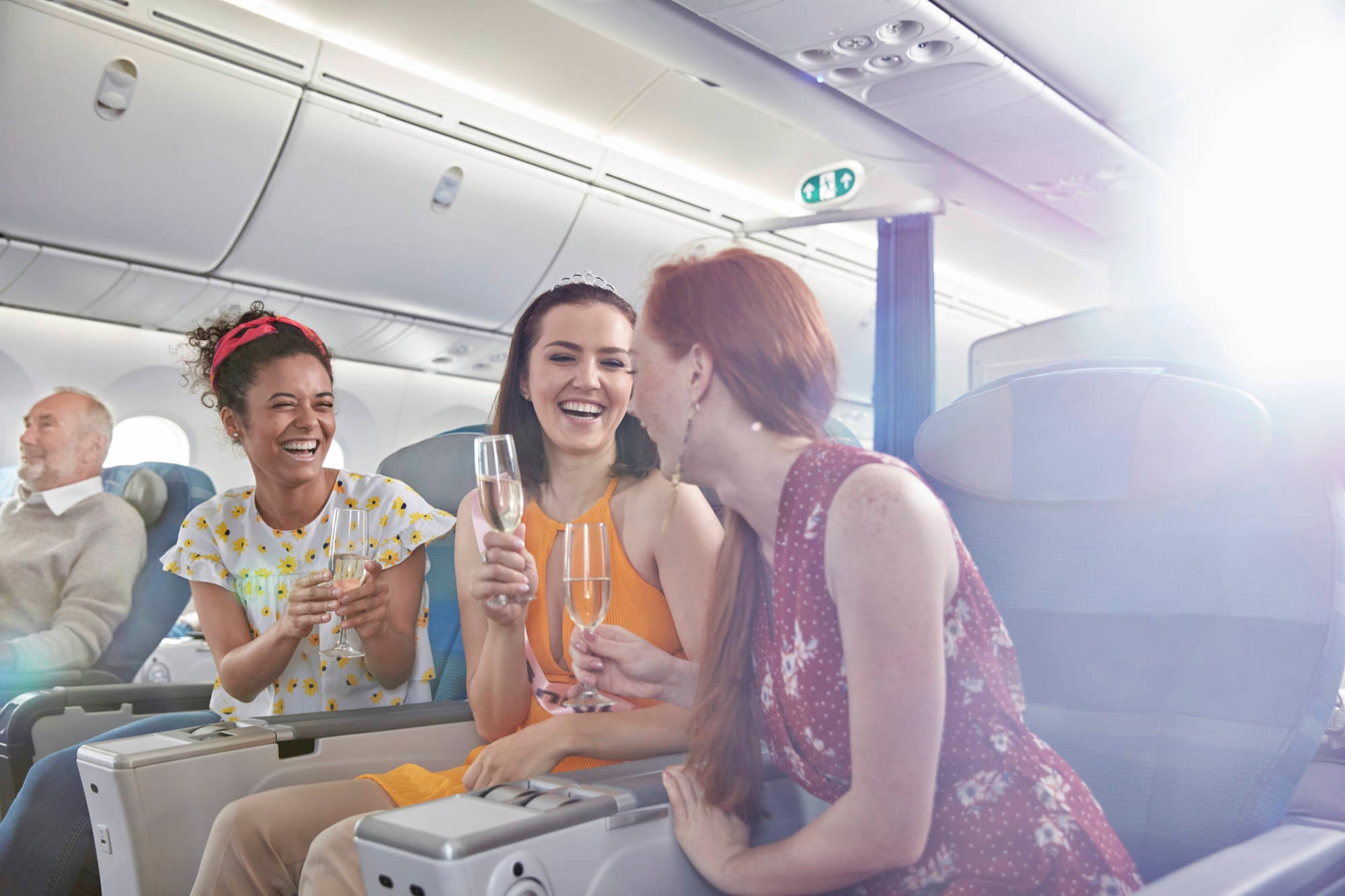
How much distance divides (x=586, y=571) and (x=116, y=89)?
4767 mm

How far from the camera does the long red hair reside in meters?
1.39

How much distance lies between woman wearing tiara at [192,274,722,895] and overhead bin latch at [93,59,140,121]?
3830mm

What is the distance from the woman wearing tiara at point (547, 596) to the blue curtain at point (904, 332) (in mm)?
5620

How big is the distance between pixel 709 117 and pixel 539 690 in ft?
19.9

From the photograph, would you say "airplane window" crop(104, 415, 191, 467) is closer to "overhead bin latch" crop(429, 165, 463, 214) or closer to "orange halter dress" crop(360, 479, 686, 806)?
"overhead bin latch" crop(429, 165, 463, 214)

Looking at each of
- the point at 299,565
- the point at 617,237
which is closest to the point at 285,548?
the point at 299,565

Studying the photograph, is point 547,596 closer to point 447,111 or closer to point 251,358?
point 251,358

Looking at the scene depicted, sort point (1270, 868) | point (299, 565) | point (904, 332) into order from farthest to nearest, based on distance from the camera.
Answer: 1. point (904, 332)
2. point (299, 565)
3. point (1270, 868)

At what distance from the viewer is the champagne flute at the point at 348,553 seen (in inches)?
77.5

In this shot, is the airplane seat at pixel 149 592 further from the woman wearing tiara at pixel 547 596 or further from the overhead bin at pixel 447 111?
the overhead bin at pixel 447 111

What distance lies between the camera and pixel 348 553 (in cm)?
199

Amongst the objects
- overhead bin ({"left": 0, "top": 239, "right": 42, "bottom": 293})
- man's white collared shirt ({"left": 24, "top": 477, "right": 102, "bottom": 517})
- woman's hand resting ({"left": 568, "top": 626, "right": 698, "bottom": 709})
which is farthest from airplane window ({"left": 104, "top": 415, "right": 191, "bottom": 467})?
woman's hand resting ({"left": 568, "top": 626, "right": 698, "bottom": 709})

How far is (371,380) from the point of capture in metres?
8.98

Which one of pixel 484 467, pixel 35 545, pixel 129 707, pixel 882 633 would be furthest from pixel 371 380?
pixel 882 633
